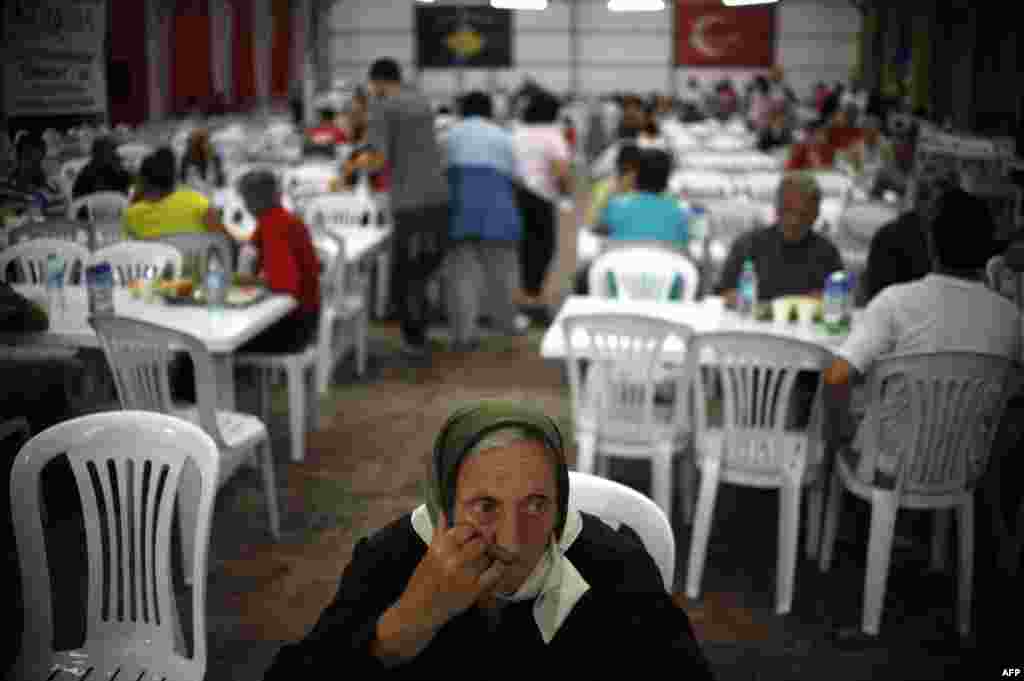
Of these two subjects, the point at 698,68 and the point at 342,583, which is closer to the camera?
the point at 342,583

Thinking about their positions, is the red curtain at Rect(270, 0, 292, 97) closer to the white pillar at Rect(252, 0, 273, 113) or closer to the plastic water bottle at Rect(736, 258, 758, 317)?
the white pillar at Rect(252, 0, 273, 113)

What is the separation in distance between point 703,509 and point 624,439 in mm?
436

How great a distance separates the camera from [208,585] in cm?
369

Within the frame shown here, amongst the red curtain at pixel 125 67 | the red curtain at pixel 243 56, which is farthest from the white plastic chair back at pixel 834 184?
the red curtain at pixel 243 56

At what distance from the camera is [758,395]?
11.8ft

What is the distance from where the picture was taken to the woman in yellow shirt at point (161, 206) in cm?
417

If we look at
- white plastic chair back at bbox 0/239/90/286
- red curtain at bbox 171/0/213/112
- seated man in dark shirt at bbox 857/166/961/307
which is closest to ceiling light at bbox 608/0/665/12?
seated man in dark shirt at bbox 857/166/961/307

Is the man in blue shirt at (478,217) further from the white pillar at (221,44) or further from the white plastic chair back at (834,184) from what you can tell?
the white pillar at (221,44)

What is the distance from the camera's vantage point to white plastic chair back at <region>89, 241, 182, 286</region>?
4.06m

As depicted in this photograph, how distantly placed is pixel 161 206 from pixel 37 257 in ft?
3.87

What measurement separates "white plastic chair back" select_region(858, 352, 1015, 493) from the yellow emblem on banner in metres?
13.5

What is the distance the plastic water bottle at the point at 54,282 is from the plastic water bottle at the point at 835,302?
262 cm

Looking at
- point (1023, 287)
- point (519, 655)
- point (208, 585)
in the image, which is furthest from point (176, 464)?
point (1023, 287)

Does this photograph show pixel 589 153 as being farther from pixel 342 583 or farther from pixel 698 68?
pixel 342 583
